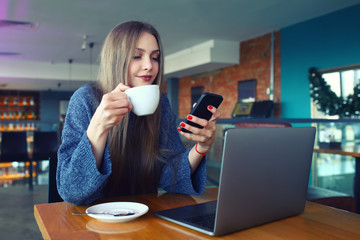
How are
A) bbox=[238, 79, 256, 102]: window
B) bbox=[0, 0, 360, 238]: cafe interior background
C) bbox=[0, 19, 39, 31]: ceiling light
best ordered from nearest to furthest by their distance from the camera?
bbox=[0, 0, 360, 238]: cafe interior background, bbox=[0, 19, 39, 31]: ceiling light, bbox=[238, 79, 256, 102]: window

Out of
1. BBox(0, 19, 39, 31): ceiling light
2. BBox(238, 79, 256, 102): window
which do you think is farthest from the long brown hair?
BBox(238, 79, 256, 102): window

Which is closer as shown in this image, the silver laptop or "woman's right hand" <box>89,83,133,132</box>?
the silver laptop

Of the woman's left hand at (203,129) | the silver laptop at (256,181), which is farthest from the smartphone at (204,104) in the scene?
the silver laptop at (256,181)

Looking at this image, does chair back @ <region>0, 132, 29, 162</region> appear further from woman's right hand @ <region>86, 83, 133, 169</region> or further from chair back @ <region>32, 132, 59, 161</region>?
woman's right hand @ <region>86, 83, 133, 169</region>

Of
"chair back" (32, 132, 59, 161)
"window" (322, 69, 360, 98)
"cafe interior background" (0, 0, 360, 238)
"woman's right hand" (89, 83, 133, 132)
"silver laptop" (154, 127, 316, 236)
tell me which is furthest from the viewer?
"window" (322, 69, 360, 98)

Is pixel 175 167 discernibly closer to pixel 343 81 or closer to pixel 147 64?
pixel 147 64

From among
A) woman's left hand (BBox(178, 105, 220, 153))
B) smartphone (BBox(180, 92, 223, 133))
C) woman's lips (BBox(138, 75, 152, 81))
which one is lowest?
woman's left hand (BBox(178, 105, 220, 153))

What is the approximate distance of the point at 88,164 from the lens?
2.83 feet

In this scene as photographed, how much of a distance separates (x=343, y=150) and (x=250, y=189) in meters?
2.21

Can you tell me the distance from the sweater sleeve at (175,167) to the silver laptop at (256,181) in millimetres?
226

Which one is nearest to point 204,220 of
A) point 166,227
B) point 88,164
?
point 166,227

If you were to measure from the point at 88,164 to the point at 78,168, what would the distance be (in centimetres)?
3

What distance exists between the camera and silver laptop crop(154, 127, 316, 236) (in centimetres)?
65

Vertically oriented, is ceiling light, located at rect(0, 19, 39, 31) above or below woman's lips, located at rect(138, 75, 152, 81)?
above
